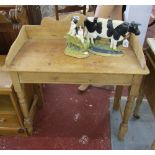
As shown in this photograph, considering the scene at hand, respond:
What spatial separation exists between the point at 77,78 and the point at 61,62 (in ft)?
0.42

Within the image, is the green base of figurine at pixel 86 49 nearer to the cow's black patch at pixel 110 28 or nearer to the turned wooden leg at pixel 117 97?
the cow's black patch at pixel 110 28

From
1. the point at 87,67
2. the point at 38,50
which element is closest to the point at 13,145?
the point at 38,50

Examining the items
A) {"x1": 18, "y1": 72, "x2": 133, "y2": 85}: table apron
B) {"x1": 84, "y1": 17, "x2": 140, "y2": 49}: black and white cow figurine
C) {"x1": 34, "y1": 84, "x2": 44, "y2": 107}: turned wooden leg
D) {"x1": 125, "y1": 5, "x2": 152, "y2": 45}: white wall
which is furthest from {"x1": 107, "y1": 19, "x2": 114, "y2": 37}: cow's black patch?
{"x1": 125, "y1": 5, "x2": 152, "y2": 45}: white wall

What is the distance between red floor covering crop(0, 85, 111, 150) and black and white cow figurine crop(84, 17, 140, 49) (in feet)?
2.34

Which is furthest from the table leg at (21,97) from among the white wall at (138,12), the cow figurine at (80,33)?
the white wall at (138,12)

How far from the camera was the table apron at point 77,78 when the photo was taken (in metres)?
1.08

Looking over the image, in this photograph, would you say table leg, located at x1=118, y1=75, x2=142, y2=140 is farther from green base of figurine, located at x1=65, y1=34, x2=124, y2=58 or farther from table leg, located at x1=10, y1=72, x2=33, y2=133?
table leg, located at x1=10, y1=72, x2=33, y2=133

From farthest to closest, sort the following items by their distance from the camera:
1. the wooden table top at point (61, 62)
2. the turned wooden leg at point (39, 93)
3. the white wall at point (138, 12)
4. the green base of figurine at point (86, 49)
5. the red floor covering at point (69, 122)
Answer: the white wall at point (138, 12) < the turned wooden leg at point (39, 93) < the red floor covering at point (69, 122) < the green base of figurine at point (86, 49) < the wooden table top at point (61, 62)

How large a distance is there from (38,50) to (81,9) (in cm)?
131

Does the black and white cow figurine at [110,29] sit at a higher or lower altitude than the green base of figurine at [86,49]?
higher

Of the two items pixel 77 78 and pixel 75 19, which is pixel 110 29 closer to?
pixel 75 19

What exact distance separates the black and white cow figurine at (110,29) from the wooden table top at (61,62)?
0.12 m

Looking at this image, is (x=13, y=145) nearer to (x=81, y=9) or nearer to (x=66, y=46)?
(x=66, y=46)

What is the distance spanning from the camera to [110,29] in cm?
111
